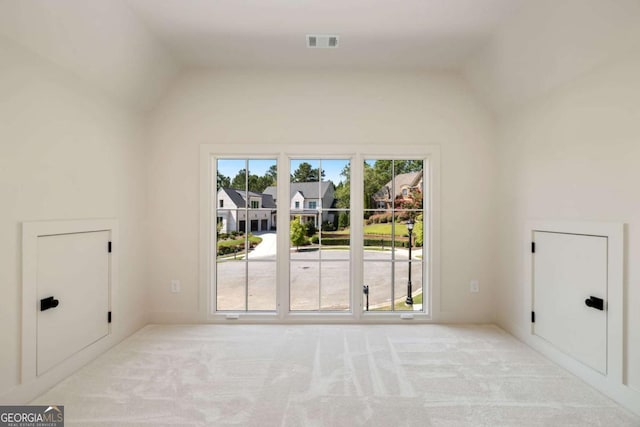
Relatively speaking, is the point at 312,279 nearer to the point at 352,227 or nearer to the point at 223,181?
the point at 352,227

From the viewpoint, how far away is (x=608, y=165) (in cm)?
201

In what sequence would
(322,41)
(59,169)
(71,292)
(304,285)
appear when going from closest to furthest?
1. (59,169)
2. (71,292)
3. (322,41)
4. (304,285)

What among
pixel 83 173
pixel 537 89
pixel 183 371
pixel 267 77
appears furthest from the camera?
pixel 267 77

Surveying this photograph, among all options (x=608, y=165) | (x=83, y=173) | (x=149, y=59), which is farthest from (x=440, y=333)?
(x=149, y=59)

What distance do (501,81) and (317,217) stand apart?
2.18m

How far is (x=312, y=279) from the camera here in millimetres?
3273

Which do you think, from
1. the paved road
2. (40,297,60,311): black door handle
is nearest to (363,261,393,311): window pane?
the paved road

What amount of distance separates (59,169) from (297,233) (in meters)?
2.05

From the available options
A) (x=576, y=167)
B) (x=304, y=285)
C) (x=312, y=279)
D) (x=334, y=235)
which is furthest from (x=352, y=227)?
(x=576, y=167)

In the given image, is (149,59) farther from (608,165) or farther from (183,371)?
(608,165)

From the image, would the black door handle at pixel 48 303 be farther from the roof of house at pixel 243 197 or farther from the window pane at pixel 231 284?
the roof of house at pixel 243 197

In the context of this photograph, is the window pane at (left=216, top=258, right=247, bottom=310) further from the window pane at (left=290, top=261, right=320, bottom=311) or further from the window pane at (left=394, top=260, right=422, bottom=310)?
the window pane at (left=394, top=260, right=422, bottom=310)

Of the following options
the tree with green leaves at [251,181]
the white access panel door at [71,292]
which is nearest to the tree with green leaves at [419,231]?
the tree with green leaves at [251,181]

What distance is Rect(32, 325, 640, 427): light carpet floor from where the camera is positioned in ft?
5.79
